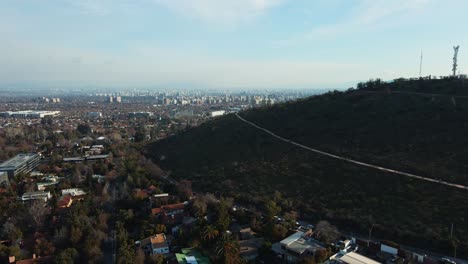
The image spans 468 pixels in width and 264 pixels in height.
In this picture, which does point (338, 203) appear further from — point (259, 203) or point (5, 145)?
point (5, 145)

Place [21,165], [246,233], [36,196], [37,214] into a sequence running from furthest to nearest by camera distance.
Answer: [21,165] < [36,196] < [37,214] < [246,233]

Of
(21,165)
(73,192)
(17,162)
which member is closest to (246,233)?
(73,192)

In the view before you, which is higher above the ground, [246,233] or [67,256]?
[246,233]

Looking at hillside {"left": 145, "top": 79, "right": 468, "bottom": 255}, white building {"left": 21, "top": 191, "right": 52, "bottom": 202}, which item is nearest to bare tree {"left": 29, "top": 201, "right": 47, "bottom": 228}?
white building {"left": 21, "top": 191, "right": 52, "bottom": 202}

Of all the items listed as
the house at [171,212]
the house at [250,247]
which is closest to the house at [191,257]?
the house at [250,247]

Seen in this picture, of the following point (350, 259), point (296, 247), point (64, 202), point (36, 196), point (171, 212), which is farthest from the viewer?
point (36, 196)

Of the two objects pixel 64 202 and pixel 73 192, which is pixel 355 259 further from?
pixel 73 192

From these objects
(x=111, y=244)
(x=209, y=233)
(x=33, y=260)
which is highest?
(x=209, y=233)
